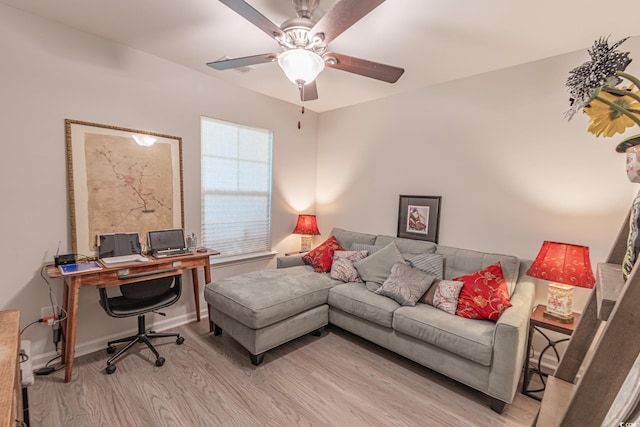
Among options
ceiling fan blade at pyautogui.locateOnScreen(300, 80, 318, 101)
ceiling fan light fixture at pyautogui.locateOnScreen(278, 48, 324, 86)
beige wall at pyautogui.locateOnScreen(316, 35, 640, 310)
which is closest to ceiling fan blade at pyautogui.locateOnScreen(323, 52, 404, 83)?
ceiling fan light fixture at pyautogui.locateOnScreen(278, 48, 324, 86)

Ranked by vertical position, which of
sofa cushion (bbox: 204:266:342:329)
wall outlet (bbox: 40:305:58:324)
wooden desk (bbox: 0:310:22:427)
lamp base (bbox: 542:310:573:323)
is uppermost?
wooden desk (bbox: 0:310:22:427)

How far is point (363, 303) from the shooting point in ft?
8.28

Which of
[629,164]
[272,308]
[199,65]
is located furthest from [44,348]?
[629,164]

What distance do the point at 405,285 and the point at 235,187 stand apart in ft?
7.32

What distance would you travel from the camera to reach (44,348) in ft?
7.38

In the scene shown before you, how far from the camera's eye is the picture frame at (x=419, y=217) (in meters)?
3.09

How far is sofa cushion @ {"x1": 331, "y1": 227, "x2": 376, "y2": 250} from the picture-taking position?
11.3ft

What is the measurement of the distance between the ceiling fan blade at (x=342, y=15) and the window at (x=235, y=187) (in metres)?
2.02

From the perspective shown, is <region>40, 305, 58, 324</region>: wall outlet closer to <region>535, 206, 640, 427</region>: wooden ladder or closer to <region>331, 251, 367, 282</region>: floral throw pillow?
<region>331, 251, 367, 282</region>: floral throw pillow

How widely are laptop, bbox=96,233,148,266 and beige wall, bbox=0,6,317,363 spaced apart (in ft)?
0.79

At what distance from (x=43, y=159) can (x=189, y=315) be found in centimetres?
190

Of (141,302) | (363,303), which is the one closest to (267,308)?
(363,303)

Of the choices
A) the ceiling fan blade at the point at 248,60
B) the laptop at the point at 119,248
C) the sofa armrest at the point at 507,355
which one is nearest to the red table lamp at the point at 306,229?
the laptop at the point at 119,248

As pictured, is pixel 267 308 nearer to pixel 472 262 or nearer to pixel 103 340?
pixel 103 340
